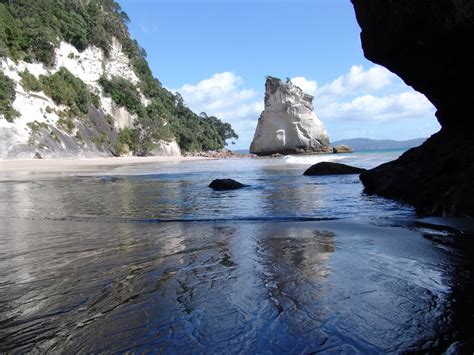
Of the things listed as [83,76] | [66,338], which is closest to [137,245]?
[66,338]

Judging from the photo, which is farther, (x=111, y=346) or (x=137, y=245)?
(x=137, y=245)

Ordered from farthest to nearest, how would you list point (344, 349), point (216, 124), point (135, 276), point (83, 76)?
point (216, 124)
point (83, 76)
point (135, 276)
point (344, 349)

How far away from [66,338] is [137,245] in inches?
92.0

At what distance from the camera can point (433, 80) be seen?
8578 millimetres

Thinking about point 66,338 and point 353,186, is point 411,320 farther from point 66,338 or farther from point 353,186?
point 353,186

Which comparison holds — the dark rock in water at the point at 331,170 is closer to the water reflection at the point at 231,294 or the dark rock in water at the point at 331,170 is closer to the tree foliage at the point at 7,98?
the water reflection at the point at 231,294

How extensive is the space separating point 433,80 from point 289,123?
70.9 metres

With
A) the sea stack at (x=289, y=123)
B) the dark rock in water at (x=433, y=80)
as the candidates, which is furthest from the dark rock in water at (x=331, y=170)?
the sea stack at (x=289, y=123)

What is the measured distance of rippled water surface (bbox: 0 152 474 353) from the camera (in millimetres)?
2143

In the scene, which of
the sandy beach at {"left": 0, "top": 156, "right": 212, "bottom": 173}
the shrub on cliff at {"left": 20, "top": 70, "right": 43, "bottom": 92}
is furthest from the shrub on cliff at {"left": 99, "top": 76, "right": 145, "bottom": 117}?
the sandy beach at {"left": 0, "top": 156, "right": 212, "bottom": 173}

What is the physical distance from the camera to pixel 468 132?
26.6 feet

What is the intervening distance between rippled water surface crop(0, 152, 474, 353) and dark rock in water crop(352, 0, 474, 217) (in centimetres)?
128

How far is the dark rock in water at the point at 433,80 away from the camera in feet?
20.8

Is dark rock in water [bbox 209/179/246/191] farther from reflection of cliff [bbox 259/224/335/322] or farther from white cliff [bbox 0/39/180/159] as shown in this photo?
white cliff [bbox 0/39/180/159]
